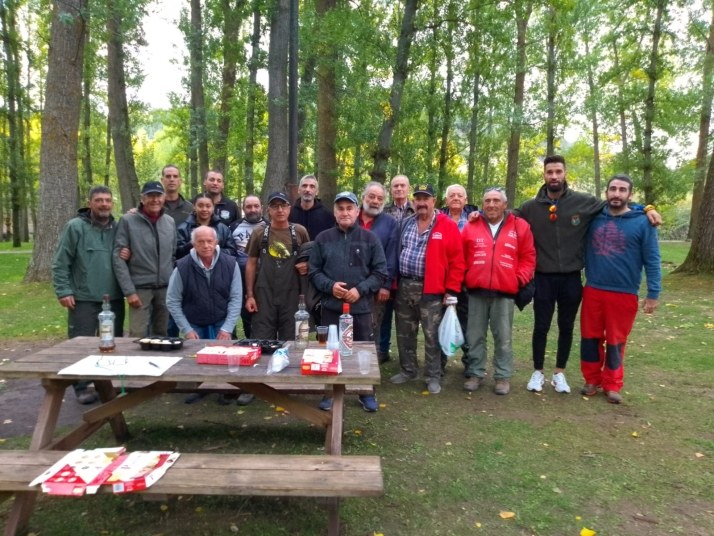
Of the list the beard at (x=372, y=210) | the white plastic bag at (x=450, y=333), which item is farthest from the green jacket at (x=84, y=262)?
the white plastic bag at (x=450, y=333)

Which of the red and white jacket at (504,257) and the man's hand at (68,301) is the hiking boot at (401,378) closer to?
the red and white jacket at (504,257)

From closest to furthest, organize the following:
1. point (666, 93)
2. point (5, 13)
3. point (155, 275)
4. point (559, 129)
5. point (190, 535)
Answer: point (190, 535)
point (155, 275)
point (666, 93)
point (5, 13)
point (559, 129)

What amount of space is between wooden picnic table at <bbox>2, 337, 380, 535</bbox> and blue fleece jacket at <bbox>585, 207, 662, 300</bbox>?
2.62m

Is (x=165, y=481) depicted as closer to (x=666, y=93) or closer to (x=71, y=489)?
(x=71, y=489)

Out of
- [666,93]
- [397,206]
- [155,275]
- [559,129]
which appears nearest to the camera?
[155,275]

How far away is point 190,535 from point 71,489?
32.4 inches

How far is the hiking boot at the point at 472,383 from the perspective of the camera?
507cm

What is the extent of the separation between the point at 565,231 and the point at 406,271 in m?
1.64

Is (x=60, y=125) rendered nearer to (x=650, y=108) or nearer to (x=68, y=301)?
(x=68, y=301)

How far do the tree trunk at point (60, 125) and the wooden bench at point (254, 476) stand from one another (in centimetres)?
871

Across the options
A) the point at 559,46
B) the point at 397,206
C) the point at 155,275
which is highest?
the point at 559,46

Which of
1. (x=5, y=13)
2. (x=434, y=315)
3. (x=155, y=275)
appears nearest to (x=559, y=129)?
(x=434, y=315)

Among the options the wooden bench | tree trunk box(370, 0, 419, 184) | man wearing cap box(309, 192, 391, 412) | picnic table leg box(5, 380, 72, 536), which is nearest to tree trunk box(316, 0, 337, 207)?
tree trunk box(370, 0, 419, 184)

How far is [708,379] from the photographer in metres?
5.35
